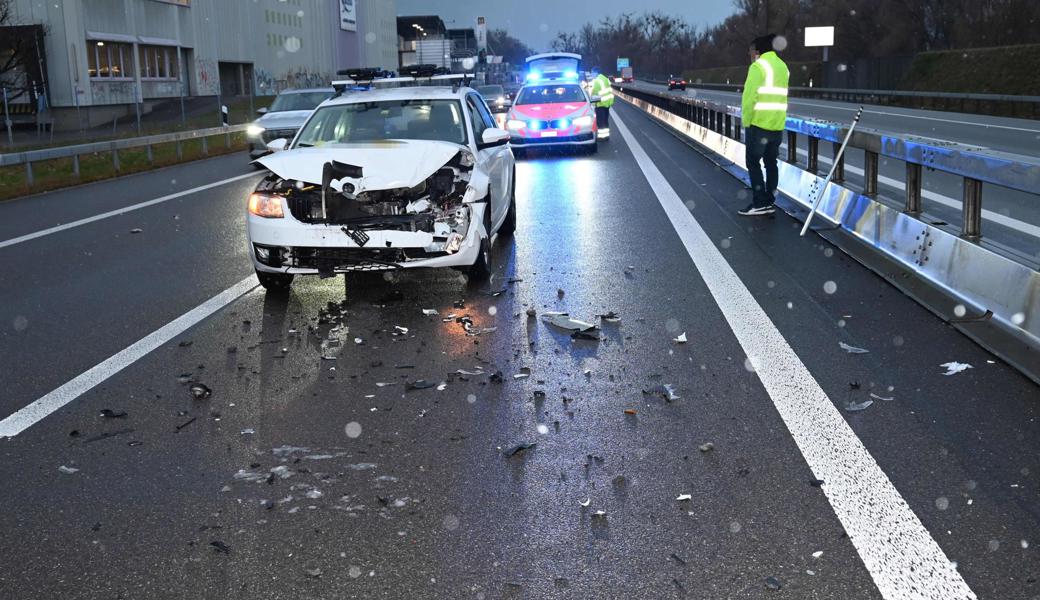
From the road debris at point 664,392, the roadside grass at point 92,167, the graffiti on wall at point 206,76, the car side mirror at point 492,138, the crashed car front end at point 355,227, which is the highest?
the graffiti on wall at point 206,76

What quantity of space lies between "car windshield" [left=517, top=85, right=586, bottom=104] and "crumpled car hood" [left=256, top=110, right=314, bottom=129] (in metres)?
4.98

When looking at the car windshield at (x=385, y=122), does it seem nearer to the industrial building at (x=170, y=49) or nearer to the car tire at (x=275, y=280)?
the car tire at (x=275, y=280)

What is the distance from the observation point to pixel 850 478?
4.50 metres

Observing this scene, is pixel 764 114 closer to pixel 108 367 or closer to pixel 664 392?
pixel 664 392

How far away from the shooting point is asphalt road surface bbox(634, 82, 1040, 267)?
1123cm

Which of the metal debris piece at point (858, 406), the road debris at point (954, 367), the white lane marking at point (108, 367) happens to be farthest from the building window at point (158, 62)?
the metal debris piece at point (858, 406)

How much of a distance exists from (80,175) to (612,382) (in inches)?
672

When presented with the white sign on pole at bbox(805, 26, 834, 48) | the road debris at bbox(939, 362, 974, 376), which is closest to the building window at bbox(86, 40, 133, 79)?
the white sign on pole at bbox(805, 26, 834, 48)

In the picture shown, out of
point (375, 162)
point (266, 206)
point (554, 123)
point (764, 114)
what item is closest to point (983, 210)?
point (764, 114)

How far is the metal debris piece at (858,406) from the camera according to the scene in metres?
5.46

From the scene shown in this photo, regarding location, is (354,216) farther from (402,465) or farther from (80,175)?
(80,175)

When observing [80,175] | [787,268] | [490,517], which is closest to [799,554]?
[490,517]

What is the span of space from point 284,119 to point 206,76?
134 ft

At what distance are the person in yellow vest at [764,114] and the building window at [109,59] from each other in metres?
40.7
